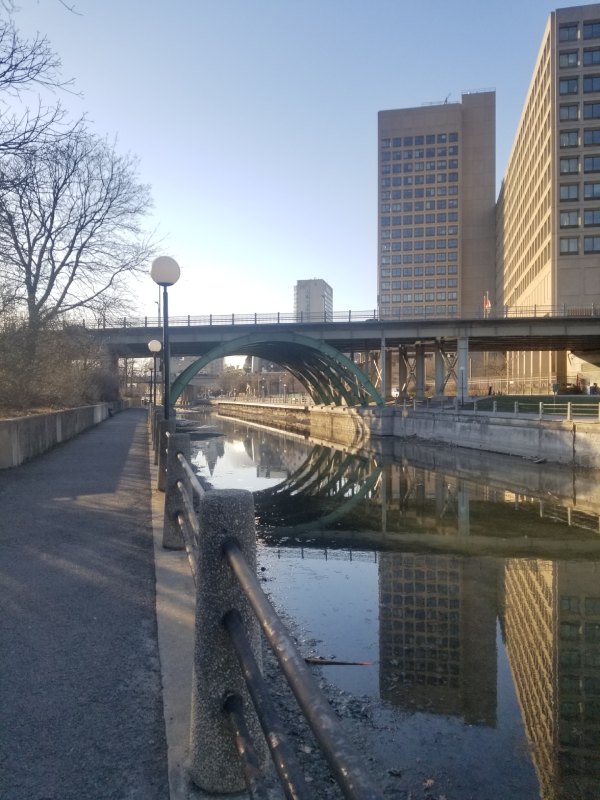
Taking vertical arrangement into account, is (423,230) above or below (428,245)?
above

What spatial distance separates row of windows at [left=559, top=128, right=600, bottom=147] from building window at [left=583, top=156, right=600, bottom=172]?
4.92 feet

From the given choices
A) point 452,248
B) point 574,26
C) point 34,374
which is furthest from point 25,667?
point 452,248

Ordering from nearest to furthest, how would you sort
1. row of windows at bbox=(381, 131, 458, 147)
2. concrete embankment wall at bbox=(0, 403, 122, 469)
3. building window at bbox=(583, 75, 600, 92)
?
concrete embankment wall at bbox=(0, 403, 122, 469) < building window at bbox=(583, 75, 600, 92) < row of windows at bbox=(381, 131, 458, 147)

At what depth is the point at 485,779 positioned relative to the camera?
4.53 metres

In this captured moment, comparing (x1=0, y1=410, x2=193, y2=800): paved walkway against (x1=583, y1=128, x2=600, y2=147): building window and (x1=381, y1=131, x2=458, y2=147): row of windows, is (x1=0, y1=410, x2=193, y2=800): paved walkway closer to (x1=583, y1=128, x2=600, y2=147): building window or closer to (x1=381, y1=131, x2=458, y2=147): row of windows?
(x1=583, y1=128, x2=600, y2=147): building window

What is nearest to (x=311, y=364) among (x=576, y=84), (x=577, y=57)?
(x=576, y=84)

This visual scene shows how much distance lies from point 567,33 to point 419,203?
67.5 meters

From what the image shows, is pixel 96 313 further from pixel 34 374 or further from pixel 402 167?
pixel 402 167

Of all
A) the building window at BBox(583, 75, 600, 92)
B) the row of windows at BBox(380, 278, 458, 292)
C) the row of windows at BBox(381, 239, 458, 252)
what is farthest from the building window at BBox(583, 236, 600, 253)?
the row of windows at BBox(381, 239, 458, 252)

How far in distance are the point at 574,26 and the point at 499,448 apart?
60536mm

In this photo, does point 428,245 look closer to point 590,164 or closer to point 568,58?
point 568,58

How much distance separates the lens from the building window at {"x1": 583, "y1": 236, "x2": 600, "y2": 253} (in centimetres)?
6675

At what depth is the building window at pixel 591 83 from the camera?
222 ft

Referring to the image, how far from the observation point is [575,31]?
6925 centimetres
